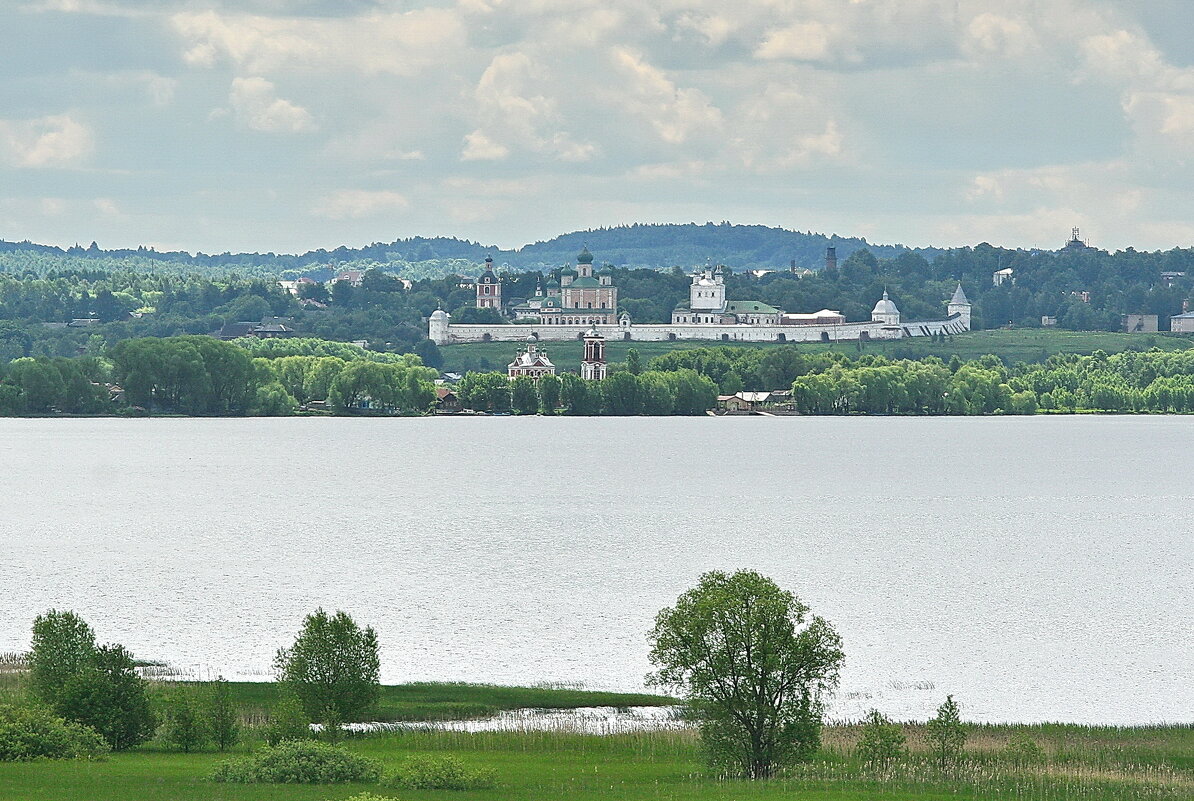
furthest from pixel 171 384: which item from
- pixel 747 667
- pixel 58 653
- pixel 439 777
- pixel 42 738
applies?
pixel 439 777

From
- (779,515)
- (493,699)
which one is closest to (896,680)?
(493,699)

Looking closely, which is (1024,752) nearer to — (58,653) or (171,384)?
(58,653)

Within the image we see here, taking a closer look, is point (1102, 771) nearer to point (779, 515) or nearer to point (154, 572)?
point (154, 572)

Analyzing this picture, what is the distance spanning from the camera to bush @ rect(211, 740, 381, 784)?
2836 centimetres

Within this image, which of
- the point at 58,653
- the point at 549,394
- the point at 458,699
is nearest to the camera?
the point at 58,653

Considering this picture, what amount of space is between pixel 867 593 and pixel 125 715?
33.4m

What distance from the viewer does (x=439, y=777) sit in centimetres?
2842

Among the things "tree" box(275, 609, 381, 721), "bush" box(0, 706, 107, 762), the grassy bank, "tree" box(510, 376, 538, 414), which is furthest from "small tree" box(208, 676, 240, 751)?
Result: "tree" box(510, 376, 538, 414)

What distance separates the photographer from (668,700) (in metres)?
41.2

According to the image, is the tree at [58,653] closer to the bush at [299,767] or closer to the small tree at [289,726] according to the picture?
the small tree at [289,726]

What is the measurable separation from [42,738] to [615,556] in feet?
143

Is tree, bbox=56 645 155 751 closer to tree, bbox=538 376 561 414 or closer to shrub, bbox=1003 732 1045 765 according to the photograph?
shrub, bbox=1003 732 1045 765

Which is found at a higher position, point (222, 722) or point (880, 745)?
point (222, 722)

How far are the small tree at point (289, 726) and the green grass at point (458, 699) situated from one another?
5.36m
